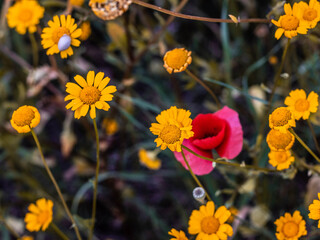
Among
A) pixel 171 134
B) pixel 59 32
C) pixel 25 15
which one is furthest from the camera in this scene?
pixel 25 15

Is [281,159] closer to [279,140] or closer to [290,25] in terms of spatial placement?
[279,140]

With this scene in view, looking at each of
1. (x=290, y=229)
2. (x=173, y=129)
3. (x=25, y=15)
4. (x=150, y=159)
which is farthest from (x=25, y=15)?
(x=290, y=229)

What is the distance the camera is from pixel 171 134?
0.58 meters

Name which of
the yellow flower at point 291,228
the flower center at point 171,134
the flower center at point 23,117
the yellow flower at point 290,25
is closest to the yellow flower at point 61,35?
the flower center at point 23,117

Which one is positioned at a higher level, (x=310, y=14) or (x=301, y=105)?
(x=310, y=14)

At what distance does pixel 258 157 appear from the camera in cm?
88

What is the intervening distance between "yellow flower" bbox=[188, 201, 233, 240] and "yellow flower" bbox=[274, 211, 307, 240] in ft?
0.30

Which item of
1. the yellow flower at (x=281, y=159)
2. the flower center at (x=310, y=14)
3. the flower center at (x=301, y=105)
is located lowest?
the yellow flower at (x=281, y=159)

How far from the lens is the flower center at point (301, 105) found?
657 mm

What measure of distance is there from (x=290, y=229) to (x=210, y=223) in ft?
0.43

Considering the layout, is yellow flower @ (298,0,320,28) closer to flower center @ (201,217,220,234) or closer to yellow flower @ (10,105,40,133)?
flower center @ (201,217,220,234)

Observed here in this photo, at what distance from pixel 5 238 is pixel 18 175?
0.18 meters

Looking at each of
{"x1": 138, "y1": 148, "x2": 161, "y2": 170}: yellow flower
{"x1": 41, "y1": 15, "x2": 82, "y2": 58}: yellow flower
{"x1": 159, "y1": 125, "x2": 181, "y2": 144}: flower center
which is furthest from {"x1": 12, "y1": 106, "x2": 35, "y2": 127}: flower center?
{"x1": 138, "y1": 148, "x2": 161, "y2": 170}: yellow flower

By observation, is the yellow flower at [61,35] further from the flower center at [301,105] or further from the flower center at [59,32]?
the flower center at [301,105]
